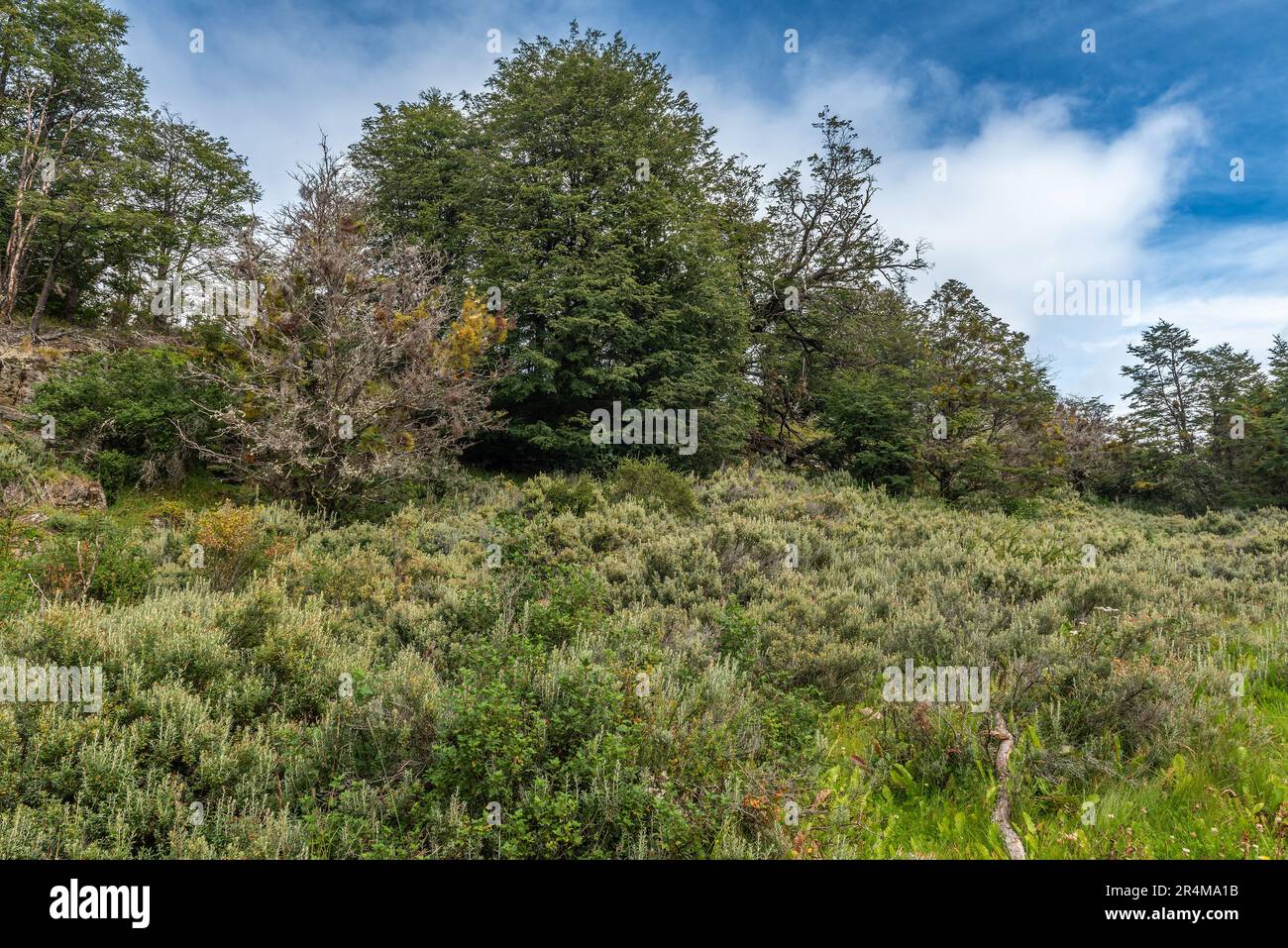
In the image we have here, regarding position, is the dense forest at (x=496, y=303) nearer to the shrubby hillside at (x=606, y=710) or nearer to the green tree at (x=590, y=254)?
the green tree at (x=590, y=254)

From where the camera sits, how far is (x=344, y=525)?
10.2 m

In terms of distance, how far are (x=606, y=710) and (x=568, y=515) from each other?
7.06 metres

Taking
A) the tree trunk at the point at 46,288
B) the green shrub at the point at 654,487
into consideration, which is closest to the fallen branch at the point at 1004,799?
the green shrub at the point at 654,487

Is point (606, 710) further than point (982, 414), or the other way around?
point (982, 414)

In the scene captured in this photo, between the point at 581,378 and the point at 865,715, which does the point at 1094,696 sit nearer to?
the point at 865,715

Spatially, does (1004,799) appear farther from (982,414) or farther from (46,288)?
(46,288)

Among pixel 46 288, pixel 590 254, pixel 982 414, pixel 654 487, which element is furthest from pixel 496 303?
pixel 982 414

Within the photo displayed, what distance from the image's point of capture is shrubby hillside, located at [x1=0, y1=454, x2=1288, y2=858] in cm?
287

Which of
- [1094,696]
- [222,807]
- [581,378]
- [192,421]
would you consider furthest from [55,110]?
A: [1094,696]

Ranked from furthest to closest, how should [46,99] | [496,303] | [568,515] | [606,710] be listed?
[46,99]
[496,303]
[568,515]
[606,710]

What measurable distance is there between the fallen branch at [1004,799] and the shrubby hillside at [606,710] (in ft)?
0.25

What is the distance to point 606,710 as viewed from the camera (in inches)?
138

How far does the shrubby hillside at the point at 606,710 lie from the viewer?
2865 mm

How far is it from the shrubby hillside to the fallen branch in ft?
0.25
